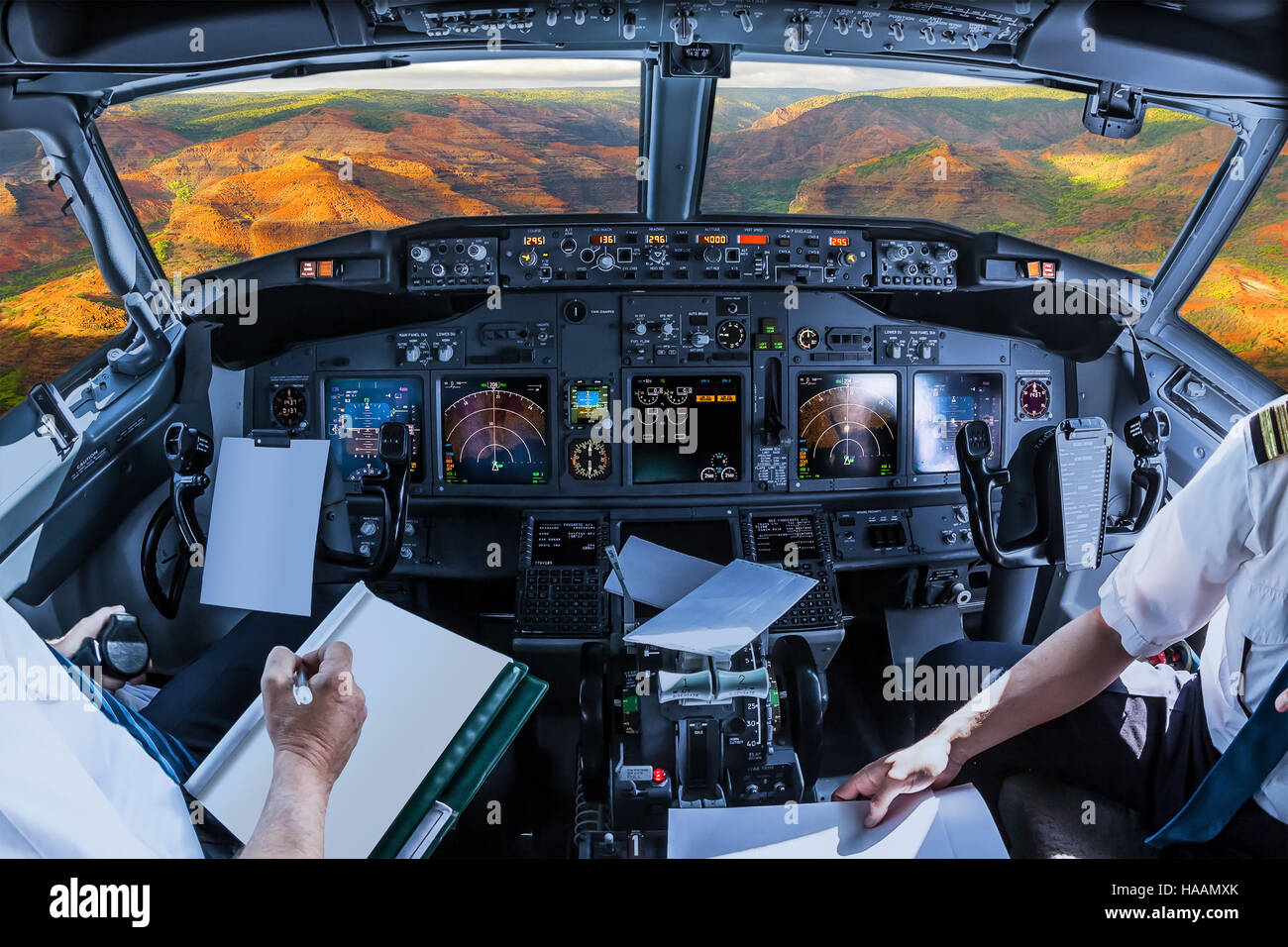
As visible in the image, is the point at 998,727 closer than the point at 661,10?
Yes

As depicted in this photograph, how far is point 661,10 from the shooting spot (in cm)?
127

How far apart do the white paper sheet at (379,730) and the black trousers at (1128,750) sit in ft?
2.82

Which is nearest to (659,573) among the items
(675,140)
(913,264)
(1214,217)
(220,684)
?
(220,684)

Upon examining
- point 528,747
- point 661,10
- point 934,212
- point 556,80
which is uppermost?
point 556,80

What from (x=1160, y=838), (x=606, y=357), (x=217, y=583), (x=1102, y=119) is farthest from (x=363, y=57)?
(x=1160, y=838)

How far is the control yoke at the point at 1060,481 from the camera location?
1.95 meters

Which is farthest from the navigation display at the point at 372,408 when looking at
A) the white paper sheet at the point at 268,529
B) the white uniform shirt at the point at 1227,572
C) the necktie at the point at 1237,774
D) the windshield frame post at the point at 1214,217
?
the windshield frame post at the point at 1214,217

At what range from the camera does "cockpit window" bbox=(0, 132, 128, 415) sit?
1424 millimetres

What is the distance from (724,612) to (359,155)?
7.56ft

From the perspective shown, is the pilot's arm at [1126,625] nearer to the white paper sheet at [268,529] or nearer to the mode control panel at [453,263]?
the white paper sheet at [268,529]

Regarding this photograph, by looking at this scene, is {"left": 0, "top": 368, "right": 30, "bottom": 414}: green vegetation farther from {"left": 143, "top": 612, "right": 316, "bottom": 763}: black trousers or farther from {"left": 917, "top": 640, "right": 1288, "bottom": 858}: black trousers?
{"left": 917, "top": 640, "right": 1288, "bottom": 858}: black trousers
